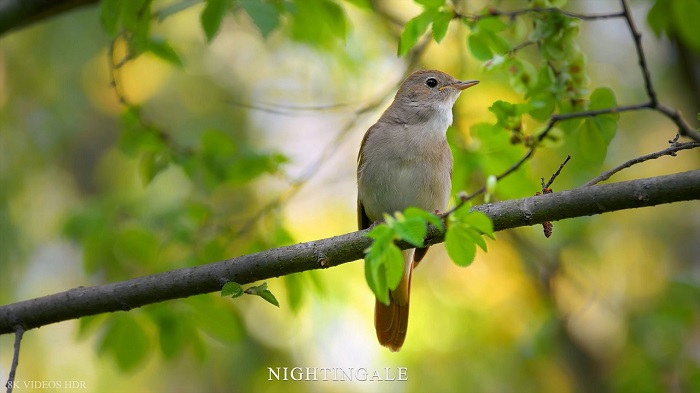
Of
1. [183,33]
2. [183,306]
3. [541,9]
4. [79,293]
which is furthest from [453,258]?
[183,33]

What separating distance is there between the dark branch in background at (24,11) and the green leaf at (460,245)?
314 centimetres

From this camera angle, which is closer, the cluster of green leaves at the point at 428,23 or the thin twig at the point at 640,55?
the thin twig at the point at 640,55

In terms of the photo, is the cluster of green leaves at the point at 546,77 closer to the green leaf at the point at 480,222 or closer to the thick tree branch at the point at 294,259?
the thick tree branch at the point at 294,259

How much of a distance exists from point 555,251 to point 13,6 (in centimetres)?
505

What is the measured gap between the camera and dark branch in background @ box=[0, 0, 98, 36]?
4.46 metres

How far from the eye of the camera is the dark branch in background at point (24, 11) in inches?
175

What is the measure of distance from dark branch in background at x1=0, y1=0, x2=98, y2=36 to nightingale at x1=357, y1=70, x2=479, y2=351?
7.48ft

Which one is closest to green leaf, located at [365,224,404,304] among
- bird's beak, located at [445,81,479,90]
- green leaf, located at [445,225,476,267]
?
green leaf, located at [445,225,476,267]

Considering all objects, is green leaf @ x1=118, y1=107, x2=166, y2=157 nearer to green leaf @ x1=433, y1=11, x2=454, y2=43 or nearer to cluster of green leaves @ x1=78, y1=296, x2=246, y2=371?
cluster of green leaves @ x1=78, y1=296, x2=246, y2=371

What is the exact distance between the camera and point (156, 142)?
16.5 ft

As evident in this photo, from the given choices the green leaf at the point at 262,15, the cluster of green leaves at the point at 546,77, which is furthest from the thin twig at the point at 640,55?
the green leaf at the point at 262,15

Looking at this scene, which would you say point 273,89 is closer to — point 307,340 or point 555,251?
point 307,340

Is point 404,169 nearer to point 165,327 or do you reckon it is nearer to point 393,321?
point 393,321

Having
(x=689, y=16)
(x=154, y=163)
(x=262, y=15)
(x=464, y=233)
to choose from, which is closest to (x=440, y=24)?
(x=262, y=15)
